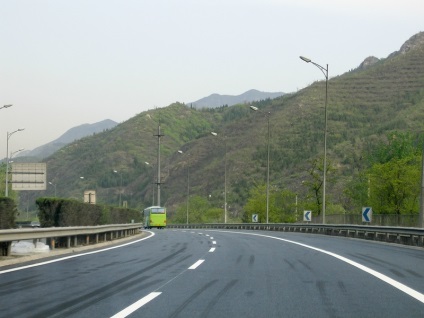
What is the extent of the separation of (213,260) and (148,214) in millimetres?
62071

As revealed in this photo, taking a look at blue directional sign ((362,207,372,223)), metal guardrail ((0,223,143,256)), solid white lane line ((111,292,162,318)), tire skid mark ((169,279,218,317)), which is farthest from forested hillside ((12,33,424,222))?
solid white lane line ((111,292,162,318))

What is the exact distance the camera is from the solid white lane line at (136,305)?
826cm

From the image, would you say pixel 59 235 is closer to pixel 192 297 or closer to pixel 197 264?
pixel 197 264

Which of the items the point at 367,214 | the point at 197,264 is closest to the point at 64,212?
the point at 197,264

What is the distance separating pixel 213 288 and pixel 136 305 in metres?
2.09

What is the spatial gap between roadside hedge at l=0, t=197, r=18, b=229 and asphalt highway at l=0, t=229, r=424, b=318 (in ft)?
11.8

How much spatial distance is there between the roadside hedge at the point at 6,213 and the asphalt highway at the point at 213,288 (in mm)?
3607

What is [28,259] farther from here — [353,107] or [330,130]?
[353,107]

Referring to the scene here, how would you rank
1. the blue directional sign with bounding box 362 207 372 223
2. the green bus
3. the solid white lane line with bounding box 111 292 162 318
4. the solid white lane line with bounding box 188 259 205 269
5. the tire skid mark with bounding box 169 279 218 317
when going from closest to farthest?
1. the solid white lane line with bounding box 111 292 162 318
2. the tire skid mark with bounding box 169 279 218 317
3. the solid white lane line with bounding box 188 259 205 269
4. the blue directional sign with bounding box 362 207 372 223
5. the green bus

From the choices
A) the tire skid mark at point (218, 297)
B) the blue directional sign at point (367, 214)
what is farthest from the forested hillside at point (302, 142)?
the tire skid mark at point (218, 297)

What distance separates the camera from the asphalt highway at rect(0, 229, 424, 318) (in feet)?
28.2

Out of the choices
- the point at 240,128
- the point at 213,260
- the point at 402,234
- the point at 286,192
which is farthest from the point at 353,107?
the point at 213,260

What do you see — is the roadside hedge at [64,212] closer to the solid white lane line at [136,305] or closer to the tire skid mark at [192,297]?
the tire skid mark at [192,297]

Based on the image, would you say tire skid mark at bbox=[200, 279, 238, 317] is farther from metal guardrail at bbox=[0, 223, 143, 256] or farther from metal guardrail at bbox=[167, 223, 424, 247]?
metal guardrail at bbox=[167, 223, 424, 247]
